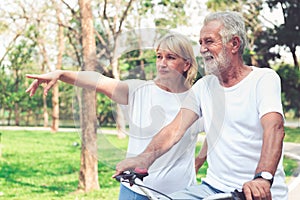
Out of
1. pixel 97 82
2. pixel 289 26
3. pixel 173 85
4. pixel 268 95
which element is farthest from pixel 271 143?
pixel 289 26

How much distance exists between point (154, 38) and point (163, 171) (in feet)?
2.21

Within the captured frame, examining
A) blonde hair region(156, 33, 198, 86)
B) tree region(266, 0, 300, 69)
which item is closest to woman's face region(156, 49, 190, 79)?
blonde hair region(156, 33, 198, 86)

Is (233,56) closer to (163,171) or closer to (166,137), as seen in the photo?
(166,137)

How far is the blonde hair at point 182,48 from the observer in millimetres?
2340

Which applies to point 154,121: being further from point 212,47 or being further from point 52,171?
point 52,171

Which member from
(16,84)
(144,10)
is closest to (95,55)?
(144,10)

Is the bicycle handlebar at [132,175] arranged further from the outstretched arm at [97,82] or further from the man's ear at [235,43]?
the man's ear at [235,43]

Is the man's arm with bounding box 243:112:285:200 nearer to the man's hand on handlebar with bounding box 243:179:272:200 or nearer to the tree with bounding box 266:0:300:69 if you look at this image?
the man's hand on handlebar with bounding box 243:179:272:200

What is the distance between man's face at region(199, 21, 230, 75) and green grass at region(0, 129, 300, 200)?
0.49 metres

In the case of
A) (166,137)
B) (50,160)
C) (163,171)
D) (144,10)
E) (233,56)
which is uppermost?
(144,10)

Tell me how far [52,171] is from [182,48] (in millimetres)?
10013

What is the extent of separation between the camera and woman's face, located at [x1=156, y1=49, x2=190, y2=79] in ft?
7.70

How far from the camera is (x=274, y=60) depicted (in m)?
27.3

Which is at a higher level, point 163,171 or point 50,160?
point 163,171
